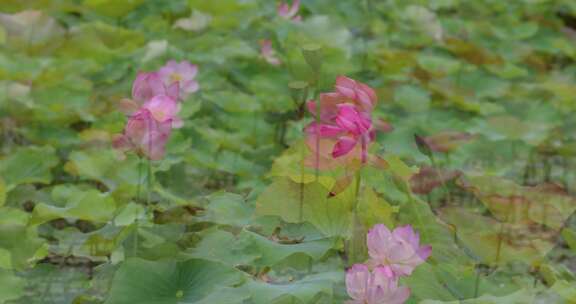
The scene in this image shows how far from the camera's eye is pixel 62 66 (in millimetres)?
2215

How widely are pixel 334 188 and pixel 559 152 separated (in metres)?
1.11

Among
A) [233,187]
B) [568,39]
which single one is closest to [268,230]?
[233,187]

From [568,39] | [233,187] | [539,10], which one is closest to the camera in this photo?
[233,187]

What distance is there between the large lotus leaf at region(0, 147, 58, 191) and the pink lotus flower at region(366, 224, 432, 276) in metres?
0.70

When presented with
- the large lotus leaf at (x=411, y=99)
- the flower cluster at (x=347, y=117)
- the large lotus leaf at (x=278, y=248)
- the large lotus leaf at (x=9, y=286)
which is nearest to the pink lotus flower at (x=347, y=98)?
the flower cluster at (x=347, y=117)

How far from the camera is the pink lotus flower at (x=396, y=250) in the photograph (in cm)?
→ 113

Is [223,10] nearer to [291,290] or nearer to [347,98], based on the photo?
[347,98]

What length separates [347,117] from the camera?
3.88 ft

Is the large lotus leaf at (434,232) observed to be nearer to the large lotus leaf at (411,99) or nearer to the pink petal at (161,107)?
the pink petal at (161,107)

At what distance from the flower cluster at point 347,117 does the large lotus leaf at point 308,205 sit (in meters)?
0.05

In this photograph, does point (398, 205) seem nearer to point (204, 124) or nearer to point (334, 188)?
point (334, 188)

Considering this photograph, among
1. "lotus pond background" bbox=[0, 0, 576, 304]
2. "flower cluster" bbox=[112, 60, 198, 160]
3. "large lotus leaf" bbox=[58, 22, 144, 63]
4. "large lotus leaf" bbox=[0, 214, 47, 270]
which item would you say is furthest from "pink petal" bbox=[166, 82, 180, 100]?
"large lotus leaf" bbox=[58, 22, 144, 63]

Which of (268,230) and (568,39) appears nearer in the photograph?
(268,230)

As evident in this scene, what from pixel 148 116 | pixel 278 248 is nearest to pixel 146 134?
pixel 148 116
